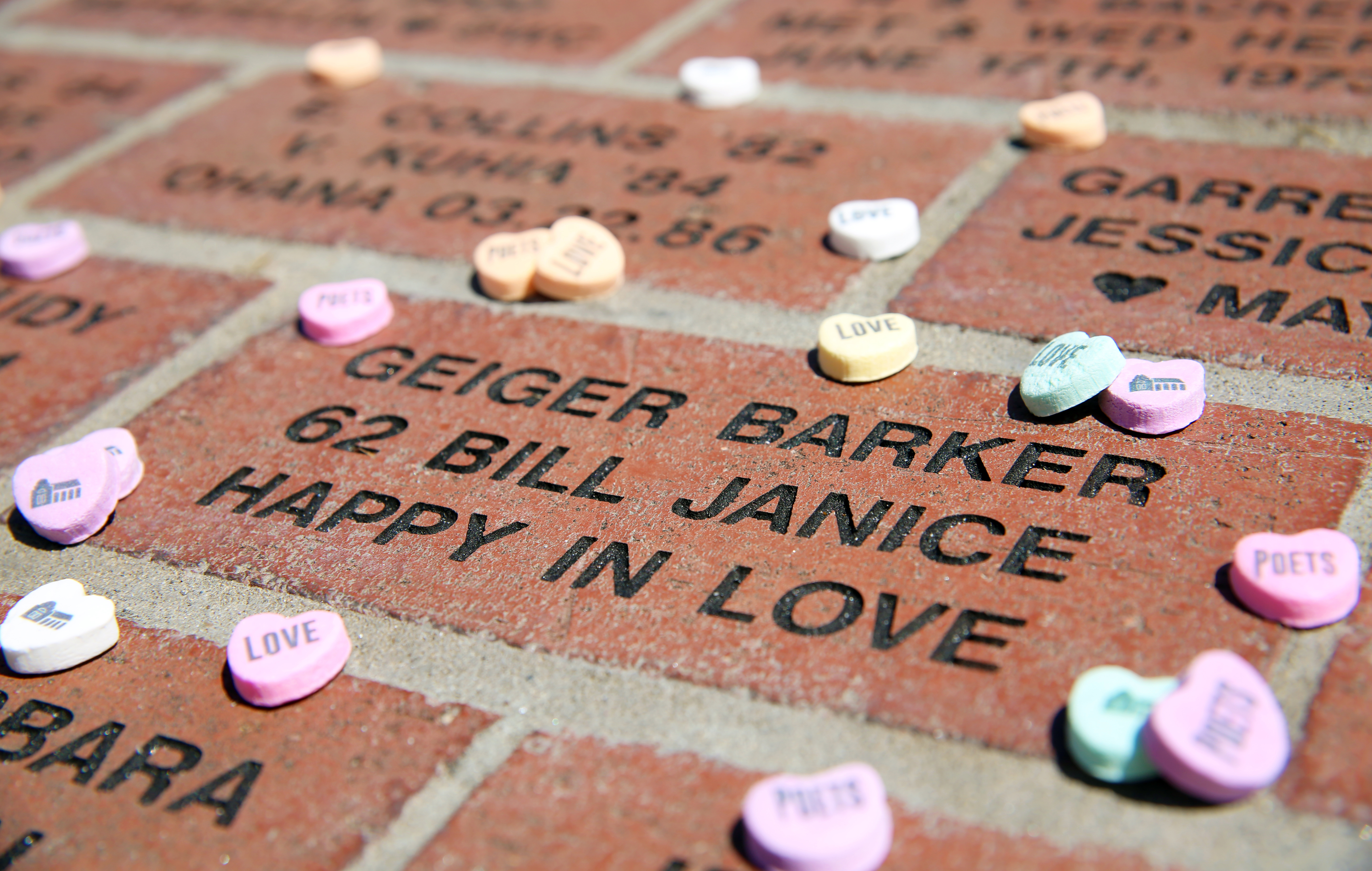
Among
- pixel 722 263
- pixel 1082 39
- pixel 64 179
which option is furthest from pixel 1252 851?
pixel 64 179

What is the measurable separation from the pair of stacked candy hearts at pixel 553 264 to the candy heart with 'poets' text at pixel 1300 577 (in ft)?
2.48

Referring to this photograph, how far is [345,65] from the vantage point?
1.96 meters

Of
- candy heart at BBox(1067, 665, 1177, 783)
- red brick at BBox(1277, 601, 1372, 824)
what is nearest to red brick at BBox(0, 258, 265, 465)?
candy heart at BBox(1067, 665, 1177, 783)

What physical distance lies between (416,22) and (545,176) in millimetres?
750

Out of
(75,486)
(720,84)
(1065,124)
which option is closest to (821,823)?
(75,486)

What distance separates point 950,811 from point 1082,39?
1419 mm

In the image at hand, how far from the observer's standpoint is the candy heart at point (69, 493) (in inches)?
42.7

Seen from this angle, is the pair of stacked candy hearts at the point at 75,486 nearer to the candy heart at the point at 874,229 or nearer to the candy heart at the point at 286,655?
the candy heart at the point at 286,655

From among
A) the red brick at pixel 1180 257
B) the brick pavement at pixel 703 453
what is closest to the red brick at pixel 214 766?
the brick pavement at pixel 703 453

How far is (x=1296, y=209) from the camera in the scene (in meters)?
1.31

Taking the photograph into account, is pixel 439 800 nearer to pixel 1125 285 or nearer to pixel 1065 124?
pixel 1125 285

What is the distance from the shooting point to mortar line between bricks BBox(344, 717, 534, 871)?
31.6 inches

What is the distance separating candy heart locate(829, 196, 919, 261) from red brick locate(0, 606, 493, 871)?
725 mm

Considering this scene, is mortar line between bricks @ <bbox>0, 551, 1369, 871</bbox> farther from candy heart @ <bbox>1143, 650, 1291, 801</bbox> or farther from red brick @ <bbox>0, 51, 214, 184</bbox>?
red brick @ <bbox>0, 51, 214, 184</bbox>
